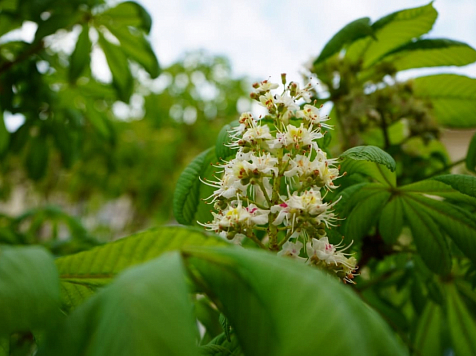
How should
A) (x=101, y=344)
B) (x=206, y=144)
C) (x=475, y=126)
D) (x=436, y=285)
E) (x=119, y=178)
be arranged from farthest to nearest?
(x=206, y=144), (x=119, y=178), (x=475, y=126), (x=436, y=285), (x=101, y=344)

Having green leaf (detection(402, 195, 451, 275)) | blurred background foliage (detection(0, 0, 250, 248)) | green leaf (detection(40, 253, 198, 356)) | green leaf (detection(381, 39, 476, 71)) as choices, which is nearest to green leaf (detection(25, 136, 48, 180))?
blurred background foliage (detection(0, 0, 250, 248))

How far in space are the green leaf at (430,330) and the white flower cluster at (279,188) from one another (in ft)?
2.40

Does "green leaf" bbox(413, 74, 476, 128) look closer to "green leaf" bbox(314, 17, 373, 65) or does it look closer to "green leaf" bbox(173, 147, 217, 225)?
"green leaf" bbox(314, 17, 373, 65)

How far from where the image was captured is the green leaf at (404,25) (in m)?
0.90

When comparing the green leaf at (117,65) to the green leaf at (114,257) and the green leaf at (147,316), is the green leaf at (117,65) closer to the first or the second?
the green leaf at (114,257)

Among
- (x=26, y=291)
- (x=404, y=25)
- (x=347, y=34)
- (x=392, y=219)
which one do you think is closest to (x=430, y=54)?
(x=404, y=25)

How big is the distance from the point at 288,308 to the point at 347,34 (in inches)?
26.2

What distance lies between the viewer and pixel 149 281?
310 millimetres

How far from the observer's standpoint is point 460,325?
3.26 feet

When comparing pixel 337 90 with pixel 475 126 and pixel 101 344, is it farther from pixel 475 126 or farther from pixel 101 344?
pixel 101 344

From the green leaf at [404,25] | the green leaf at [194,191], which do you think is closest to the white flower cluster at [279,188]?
the green leaf at [194,191]

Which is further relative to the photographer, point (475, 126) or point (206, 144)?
point (206, 144)

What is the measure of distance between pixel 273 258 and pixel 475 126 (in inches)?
37.0

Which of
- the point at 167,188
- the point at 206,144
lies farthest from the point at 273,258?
the point at 206,144
